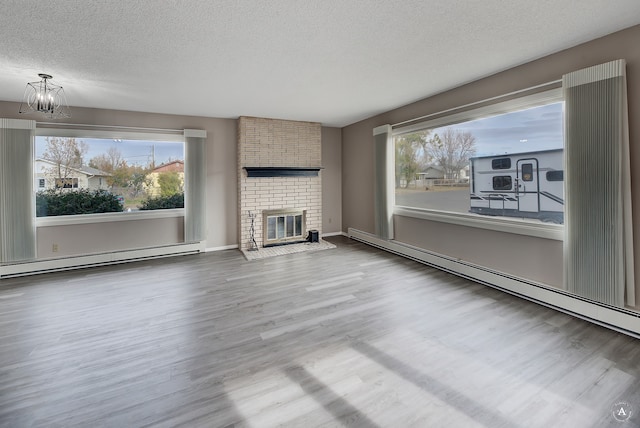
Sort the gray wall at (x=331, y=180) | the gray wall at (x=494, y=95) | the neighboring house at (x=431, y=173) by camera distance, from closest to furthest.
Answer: the gray wall at (x=494, y=95), the neighboring house at (x=431, y=173), the gray wall at (x=331, y=180)

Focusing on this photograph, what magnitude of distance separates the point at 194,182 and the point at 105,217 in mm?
1543

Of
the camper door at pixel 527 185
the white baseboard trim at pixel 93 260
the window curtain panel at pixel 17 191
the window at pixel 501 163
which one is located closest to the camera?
the camper door at pixel 527 185

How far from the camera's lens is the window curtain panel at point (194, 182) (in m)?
5.32

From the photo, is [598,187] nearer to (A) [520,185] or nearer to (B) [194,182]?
(A) [520,185]

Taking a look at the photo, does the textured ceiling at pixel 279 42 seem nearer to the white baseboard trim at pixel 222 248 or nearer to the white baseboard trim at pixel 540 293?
the white baseboard trim at pixel 540 293

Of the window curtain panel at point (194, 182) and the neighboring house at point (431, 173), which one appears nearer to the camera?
the neighboring house at point (431, 173)

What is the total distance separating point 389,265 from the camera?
4602 mm

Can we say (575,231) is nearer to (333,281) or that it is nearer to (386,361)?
(386,361)

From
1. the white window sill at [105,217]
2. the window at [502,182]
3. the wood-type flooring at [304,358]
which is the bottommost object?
the wood-type flooring at [304,358]

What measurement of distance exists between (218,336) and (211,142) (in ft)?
13.5

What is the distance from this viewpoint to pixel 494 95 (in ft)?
11.5

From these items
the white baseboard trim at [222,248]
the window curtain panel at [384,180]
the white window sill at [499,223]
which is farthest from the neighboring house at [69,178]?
the white window sill at [499,223]

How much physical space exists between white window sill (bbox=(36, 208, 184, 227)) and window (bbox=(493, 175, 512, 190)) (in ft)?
17.2

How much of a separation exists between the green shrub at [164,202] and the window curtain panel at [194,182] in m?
0.23
